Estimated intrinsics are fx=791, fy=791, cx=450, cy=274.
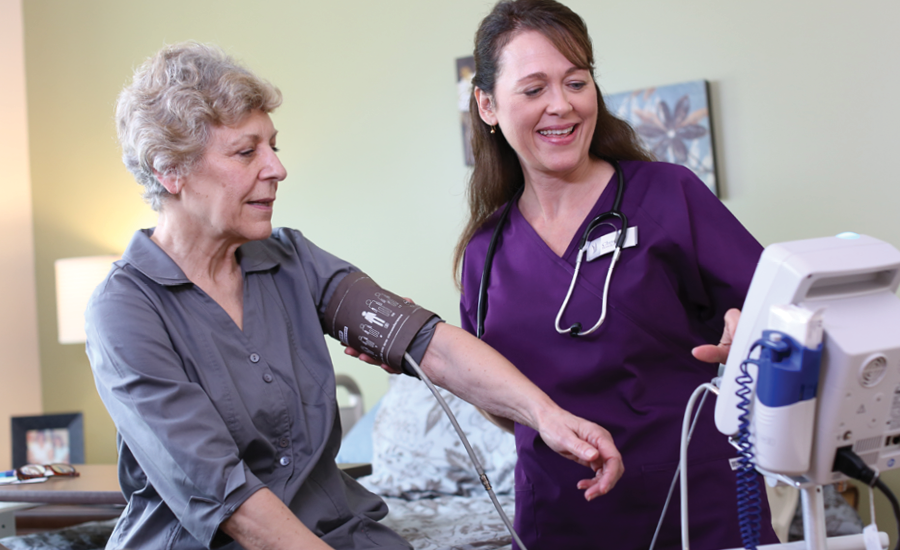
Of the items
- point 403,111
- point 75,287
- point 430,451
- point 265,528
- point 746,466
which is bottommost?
point 430,451

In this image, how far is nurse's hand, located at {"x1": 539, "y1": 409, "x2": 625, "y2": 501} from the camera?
1.00 m

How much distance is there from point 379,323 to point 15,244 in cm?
305

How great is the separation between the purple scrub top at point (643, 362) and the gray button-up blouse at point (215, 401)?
33 cm

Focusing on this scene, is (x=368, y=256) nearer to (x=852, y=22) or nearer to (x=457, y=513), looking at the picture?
(x=457, y=513)

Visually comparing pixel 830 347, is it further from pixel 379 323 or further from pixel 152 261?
pixel 152 261

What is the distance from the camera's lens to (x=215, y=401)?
1163 mm

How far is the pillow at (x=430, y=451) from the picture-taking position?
239 cm

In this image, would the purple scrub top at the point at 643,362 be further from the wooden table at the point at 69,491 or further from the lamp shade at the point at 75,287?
the lamp shade at the point at 75,287

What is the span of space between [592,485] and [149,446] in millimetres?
→ 602

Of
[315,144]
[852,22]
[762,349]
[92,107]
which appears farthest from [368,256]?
[762,349]

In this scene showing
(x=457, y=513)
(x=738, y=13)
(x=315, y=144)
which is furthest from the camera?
(x=315, y=144)

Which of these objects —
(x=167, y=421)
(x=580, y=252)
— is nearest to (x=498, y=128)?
(x=580, y=252)

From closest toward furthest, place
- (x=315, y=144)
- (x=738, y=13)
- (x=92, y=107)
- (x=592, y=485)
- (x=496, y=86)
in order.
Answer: (x=592, y=485)
(x=496, y=86)
(x=738, y=13)
(x=315, y=144)
(x=92, y=107)

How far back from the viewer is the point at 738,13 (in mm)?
2523
